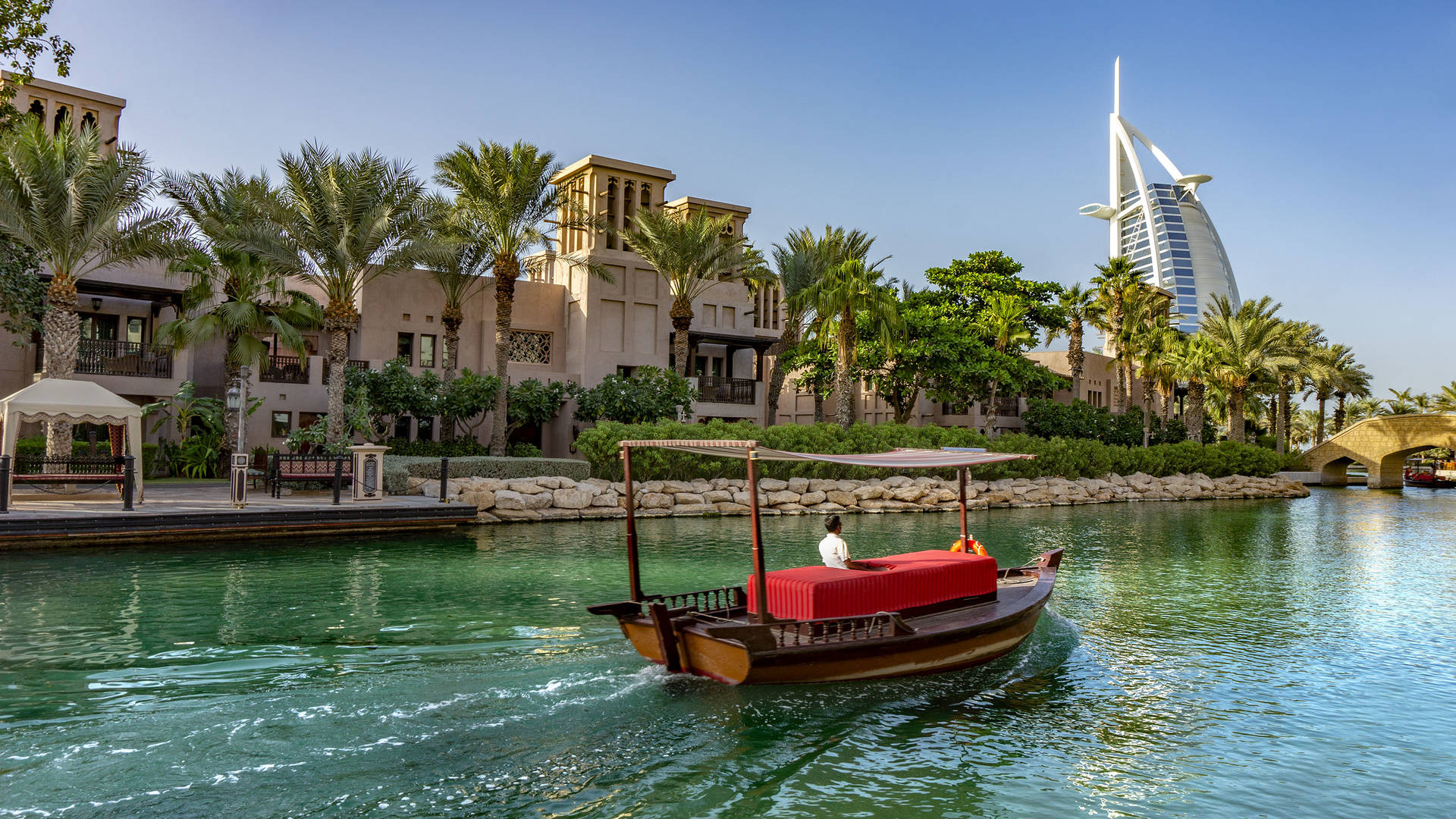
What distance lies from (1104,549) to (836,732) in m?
16.1

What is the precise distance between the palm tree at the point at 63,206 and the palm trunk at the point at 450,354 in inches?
424

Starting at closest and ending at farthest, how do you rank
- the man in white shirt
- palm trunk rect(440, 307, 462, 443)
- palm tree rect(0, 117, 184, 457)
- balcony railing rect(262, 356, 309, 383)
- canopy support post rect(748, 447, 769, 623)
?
canopy support post rect(748, 447, 769, 623) → the man in white shirt → palm tree rect(0, 117, 184, 457) → balcony railing rect(262, 356, 309, 383) → palm trunk rect(440, 307, 462, 443)

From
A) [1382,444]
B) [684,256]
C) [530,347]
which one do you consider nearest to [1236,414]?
[1382,444]

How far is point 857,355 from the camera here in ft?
134

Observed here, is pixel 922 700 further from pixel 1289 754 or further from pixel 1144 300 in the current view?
pixel 1144 300

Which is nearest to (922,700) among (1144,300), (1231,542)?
(1231,542)

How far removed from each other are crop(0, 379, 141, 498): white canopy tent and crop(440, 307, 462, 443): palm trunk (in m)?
11.7

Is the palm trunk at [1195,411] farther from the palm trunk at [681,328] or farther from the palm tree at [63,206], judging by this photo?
the palm tree at [63,206]

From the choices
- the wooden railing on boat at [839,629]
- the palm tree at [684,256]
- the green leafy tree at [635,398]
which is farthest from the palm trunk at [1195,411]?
the wooden railing on boat at [839,629]

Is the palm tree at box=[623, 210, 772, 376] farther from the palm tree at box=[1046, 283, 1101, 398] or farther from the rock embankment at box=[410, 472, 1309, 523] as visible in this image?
the palm tree at box=[1046, 283, 1101, 398]

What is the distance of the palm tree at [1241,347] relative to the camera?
2004 inches

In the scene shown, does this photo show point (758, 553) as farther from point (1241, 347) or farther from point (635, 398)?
point (1241, 347)

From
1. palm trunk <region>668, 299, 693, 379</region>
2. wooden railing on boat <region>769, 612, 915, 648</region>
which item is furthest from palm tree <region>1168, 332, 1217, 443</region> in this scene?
wooden railing on boat <region>769, 612, 915, 648</region>

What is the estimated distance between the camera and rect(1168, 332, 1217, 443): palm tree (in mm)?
49625
